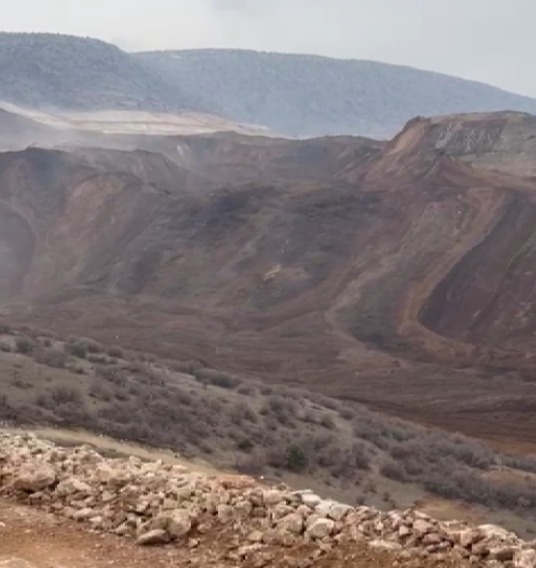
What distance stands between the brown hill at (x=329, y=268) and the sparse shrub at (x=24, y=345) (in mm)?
12692

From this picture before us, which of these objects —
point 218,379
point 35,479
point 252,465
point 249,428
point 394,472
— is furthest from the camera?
point 218,379

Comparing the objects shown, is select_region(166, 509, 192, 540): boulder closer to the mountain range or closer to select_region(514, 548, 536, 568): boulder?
select_region(514, 548, 536, 568): boulder

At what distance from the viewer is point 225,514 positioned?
6.22 m

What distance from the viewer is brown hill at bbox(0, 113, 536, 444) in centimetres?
3347

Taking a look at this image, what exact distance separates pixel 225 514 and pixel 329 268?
124 ft

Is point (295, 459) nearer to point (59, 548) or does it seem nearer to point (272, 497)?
point (272, 497)

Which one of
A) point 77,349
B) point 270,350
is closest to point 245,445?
point 77,349

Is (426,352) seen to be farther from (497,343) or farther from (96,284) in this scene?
(96,284)

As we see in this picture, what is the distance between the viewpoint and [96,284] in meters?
47.2

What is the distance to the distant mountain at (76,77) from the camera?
132875 millimetres

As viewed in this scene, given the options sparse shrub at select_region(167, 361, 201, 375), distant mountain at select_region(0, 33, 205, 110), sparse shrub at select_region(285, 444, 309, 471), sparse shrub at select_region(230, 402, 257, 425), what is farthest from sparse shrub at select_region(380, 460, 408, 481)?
distant mountain at select_region(0, 33, 205, 110)

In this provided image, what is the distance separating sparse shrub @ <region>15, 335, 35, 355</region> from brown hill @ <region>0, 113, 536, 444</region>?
41.6 feet

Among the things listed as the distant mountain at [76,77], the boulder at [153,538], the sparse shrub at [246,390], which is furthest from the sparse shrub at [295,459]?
the distant mountain at [76,77]

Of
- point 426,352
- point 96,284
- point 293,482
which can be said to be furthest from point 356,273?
point 293,482
